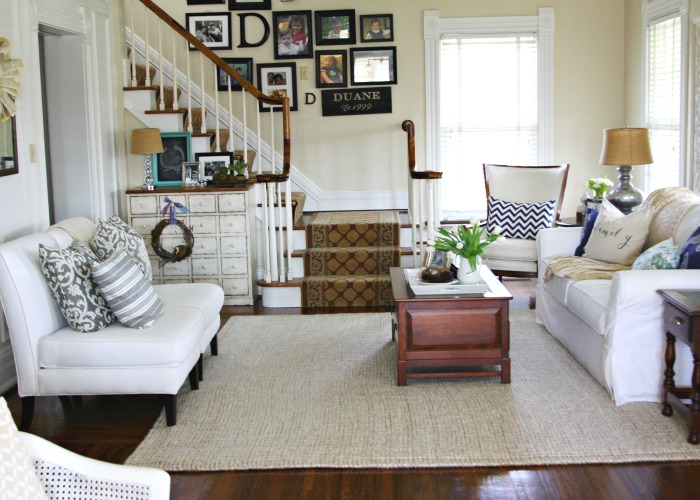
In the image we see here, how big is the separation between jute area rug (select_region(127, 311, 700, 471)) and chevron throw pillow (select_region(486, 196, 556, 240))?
5.52ft

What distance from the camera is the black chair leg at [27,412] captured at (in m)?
4.07

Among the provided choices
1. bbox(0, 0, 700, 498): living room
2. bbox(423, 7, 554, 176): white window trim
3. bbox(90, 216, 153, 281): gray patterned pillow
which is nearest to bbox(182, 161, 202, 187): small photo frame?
bbox(0, 0, 700, 498): living room

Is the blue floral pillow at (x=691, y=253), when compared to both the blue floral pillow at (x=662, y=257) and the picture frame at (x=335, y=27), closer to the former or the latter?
the blue floral pillow at (x=662, y=257)

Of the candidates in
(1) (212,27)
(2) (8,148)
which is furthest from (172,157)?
(2) (8,148)

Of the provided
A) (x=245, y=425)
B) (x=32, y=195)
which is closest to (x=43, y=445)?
(x=245, y=425)

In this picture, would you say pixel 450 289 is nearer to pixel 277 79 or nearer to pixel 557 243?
pixel 557 243

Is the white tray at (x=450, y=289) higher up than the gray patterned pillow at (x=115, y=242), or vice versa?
the gray patterned pillow at (x=115, y=242)

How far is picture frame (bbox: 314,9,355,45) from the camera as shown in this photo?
779 centimetres

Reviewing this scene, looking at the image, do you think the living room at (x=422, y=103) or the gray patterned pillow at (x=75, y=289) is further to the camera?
the living room at (x=422, y=103)

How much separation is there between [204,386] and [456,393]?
138cm

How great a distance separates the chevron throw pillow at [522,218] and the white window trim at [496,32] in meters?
1.27

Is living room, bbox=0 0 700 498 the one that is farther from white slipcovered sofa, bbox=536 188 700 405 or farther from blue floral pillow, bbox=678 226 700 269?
blue floral pillow, bbox=678 226 700 269

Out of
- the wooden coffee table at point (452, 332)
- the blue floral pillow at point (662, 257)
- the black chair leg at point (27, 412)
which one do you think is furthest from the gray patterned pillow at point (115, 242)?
the blue floral pillow at point (662, 257)

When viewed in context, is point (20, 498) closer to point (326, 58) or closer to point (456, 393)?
point (456, 393)
